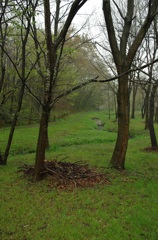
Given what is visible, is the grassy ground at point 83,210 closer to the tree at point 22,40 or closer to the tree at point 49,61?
the tree at point 49,61

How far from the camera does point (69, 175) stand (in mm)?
6426

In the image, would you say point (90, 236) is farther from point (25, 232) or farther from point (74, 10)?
point (74, 10)

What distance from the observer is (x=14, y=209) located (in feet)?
15.3

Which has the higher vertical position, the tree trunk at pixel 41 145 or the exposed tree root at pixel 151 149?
the tree trunk at pixel 41 145

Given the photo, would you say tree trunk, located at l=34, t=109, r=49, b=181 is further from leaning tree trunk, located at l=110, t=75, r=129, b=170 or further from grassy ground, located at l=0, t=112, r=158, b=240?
leaning tree trunk, located at l=110, t=75, r=129, b=170

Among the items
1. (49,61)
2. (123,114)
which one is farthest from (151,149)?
(49,61)

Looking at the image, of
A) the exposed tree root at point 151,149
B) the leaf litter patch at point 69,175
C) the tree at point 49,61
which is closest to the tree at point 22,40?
the tree at point 49,61

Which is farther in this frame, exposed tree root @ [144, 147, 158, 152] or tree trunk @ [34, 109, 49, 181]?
exposed tree root @ [144, 147, 158, 152]

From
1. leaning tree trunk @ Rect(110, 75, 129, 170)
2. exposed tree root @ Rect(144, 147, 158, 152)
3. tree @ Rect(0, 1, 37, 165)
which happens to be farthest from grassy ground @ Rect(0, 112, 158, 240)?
exposed tree root @ Rect(144, 147, 158, 152)

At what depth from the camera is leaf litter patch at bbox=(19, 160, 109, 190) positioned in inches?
236

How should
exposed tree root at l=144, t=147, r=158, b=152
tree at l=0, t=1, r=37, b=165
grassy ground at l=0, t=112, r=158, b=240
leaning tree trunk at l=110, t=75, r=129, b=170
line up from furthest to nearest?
exposed tree root at l=144, t=147, r=158, b=152, leaning tree trunk at l=110, t=75, r=129, b=170, tree at l=0, t=1, r=37, b=165, grassy ground at l=0, t=112, r=158, b=240

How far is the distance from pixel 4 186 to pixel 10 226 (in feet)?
6.87

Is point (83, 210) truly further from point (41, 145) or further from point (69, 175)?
point (41, 145)

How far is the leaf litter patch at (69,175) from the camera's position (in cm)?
601
